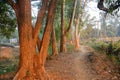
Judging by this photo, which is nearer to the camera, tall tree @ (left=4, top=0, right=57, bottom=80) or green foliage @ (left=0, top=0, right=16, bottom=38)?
tall tree @ (left=4, top=0, right=57, bottom=80)

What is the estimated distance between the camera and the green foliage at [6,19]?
548 inches

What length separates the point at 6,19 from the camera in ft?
49.0

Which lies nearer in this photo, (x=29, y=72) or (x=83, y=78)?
(x=29, y=72)

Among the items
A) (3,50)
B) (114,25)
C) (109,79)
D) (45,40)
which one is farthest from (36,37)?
(114,25)

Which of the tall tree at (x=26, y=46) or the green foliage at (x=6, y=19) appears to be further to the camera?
the green foliage at (x=6, y=19)

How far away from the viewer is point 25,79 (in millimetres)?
10445

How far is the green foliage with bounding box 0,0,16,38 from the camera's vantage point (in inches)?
548

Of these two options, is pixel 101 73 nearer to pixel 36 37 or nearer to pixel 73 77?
pixel 73 77

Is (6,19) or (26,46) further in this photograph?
(6,19)

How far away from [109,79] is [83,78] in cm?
123

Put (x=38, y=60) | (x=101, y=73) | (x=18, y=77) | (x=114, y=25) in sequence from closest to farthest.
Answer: (x=18, y=77)
(x=38, y=60)
(x=101, y=73)
(x=114, y=25)

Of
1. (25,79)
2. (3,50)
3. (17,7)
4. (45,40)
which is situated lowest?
(3,50)

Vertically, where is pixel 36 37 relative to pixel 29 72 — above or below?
above

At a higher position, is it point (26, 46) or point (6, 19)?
point (6, 19)
